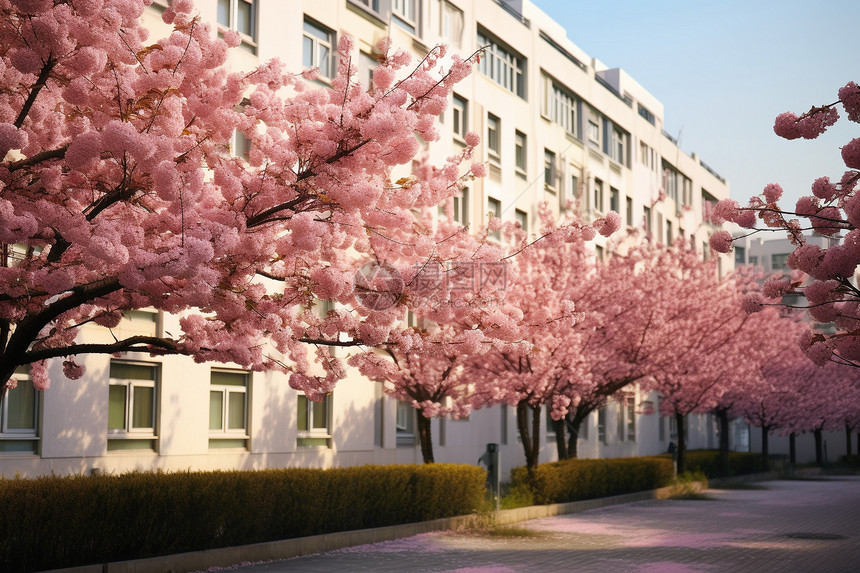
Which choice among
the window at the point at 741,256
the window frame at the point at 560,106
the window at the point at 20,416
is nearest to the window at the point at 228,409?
the window at the point at 20,416

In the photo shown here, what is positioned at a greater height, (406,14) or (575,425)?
(406,14)

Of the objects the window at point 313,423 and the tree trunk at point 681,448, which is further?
the tree trunk at point 681,448

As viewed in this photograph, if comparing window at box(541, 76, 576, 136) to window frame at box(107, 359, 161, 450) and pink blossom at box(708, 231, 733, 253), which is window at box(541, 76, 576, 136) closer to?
window frame at box(107, 359, 161, 450)

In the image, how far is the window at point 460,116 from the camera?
30.5 metres

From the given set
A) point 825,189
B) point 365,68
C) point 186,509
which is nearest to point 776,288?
point 825,189

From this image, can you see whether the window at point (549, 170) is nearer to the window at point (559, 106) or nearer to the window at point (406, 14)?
the window at point (559, 106)

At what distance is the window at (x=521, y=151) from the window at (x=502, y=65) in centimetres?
153

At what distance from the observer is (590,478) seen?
2605cm

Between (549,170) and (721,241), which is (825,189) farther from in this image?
(549,170)

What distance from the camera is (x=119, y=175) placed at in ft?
30.4

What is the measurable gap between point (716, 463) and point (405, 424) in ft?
61.3

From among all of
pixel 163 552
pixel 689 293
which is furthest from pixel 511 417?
pixel 163 552

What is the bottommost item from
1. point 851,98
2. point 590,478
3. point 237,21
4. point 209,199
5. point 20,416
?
point 590,478

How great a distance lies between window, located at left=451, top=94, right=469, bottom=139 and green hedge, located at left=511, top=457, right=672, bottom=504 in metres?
10.8
